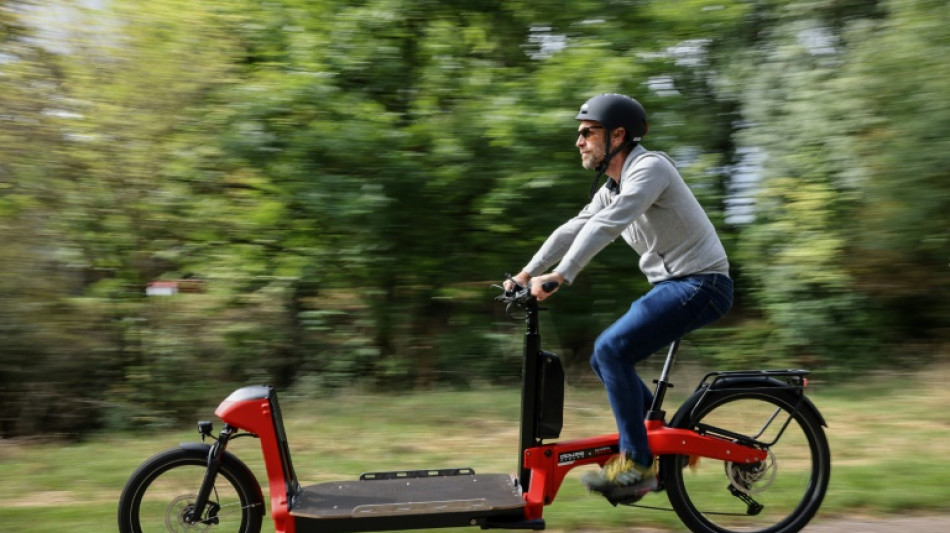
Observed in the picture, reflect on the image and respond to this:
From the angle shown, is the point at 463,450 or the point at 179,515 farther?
the point at 463,450

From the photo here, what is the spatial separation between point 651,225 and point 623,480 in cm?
115

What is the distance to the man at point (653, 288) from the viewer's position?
4387mm

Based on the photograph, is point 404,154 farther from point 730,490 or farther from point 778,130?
point 730,490

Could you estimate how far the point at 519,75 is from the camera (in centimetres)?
881

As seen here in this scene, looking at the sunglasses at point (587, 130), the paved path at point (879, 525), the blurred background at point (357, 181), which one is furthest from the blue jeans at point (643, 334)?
the blurred background at point (357, 181)

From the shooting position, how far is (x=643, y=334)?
4395mm

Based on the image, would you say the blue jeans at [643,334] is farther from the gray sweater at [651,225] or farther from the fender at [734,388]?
the fender at [734,388]

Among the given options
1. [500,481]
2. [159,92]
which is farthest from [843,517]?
[159,92]

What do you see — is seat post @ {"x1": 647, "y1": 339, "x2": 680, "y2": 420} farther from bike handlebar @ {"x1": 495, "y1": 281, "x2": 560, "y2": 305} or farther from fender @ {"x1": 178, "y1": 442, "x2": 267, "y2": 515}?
fender @ {"x1": 178, "y1": 442, "x2": 267, "y2": 515}

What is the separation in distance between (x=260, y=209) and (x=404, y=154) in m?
1.37

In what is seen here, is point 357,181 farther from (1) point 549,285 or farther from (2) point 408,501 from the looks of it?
(2) point 408,501

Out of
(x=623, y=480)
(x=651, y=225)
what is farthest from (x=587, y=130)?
(x=623, y=480)

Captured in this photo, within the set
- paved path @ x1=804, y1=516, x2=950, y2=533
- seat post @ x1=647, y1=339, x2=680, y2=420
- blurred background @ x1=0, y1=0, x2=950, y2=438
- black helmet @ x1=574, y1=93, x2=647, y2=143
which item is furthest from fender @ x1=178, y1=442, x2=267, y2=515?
blurred background @ x1=0, y1=0, x2=950, y2=438

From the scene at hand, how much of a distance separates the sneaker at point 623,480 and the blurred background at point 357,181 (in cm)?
440
